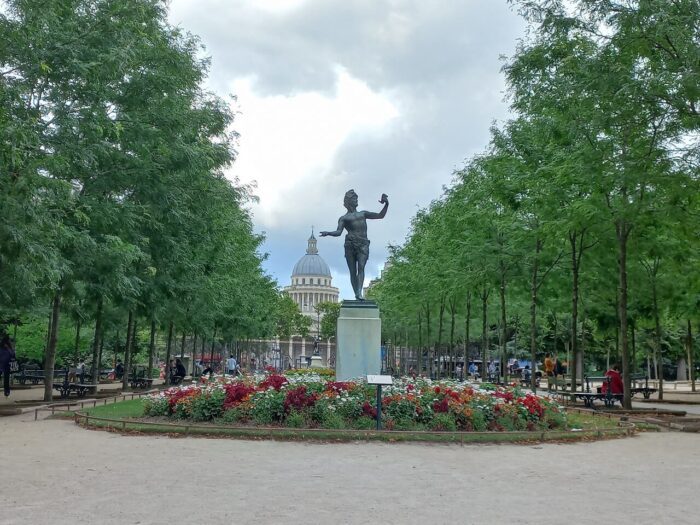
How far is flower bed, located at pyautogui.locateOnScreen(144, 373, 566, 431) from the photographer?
1278 cm

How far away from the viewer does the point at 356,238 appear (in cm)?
1877

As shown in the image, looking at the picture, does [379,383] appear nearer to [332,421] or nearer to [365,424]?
[365,424]

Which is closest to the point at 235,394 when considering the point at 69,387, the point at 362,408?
the point at 362,408

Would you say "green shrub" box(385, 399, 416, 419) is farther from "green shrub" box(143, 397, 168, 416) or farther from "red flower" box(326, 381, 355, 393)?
"green shrub" box(143, 397, 168, 416)

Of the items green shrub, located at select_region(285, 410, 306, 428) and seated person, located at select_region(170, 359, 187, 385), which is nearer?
green shrub, located at select_region(285, 410, 306, 428)

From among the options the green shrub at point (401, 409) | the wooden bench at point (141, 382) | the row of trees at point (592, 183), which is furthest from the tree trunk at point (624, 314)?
the wooden bench at point (141, 382)

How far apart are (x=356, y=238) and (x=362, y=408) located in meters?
6.77

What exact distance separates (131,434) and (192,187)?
1061cm

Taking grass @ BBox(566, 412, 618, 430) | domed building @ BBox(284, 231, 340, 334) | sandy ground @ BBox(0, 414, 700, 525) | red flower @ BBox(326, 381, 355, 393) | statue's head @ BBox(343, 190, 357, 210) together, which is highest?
domed building @ BBox(284, 231, 340, 334)

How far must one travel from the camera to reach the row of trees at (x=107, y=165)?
44.0 ft

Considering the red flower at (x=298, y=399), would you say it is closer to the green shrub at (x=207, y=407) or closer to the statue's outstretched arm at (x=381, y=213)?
the green shrub at (x=207, y=407)

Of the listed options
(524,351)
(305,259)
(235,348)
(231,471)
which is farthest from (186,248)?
(305,259)

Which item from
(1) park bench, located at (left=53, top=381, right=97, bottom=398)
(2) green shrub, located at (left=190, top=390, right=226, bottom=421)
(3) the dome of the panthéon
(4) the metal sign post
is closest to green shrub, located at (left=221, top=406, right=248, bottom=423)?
(2) green shrub, located at (left=190, top=390, right=226, bottom=421)

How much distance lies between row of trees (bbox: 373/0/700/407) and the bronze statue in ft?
17.1
